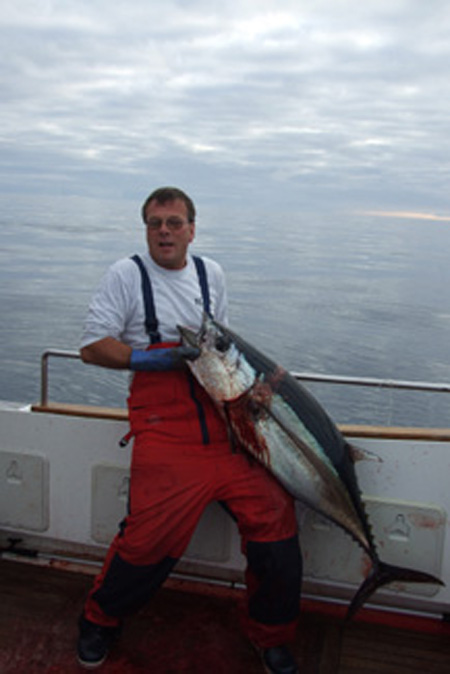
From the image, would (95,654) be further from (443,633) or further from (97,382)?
(97,382)

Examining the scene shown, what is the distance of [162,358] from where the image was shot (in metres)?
2.36

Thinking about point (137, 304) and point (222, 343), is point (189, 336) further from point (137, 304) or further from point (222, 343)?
point (137, 304)

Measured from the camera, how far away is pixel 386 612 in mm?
2814

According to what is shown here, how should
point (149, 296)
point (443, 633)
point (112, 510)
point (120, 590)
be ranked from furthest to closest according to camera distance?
point (112, 510) → point (443, 633) → point (149, 296) → point (120, 590)

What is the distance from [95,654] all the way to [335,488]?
1121 mm

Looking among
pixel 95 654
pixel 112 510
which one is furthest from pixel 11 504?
pixel 95 654

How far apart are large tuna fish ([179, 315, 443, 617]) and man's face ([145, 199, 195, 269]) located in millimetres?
348

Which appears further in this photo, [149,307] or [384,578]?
[149,307]

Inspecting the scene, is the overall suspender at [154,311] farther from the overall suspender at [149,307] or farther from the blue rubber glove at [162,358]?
the blue rubber glove at [162,358]

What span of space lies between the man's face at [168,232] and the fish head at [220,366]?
39cm

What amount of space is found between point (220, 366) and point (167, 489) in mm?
501

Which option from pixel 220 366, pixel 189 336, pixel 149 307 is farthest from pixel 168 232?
pixel 220 366

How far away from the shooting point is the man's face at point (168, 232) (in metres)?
2.58

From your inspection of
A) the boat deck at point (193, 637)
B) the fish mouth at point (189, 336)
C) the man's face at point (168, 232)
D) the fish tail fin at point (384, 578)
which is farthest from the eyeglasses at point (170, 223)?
the boat deck at point (193, 637)
